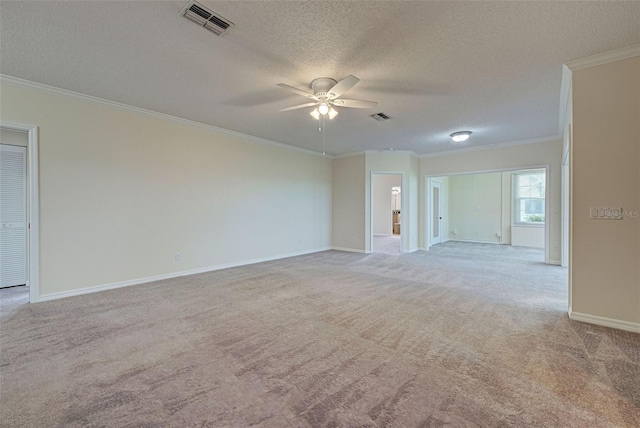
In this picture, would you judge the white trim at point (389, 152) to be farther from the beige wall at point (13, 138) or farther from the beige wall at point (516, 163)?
the beige wall at point (13, 138)

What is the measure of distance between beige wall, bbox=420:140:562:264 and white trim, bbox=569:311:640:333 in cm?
365

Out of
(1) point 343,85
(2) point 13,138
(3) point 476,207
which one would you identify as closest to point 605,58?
(1) point 343,85

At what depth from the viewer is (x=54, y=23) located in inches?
91.7

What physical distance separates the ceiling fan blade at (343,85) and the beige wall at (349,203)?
448cm

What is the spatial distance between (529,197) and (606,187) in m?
6.70

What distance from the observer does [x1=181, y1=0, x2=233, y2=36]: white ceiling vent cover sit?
6.99 ft

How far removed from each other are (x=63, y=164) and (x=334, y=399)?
4.40 meters

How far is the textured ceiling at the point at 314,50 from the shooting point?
2.17m

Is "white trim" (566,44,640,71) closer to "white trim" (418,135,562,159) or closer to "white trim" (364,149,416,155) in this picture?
"white trim" (418,135,562,159)

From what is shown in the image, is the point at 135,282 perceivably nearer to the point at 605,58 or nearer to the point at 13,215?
the point at 13,215

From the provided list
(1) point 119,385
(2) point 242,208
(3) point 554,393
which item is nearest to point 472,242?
(2) point 242,208

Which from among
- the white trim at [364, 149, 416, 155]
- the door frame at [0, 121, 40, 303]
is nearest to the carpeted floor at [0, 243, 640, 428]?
the door frame at [0, 121, 40, 303]

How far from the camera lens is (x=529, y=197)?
334 inches

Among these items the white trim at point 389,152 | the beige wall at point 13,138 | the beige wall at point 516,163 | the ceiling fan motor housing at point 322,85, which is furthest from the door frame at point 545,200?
the beige wall at point 13,138
